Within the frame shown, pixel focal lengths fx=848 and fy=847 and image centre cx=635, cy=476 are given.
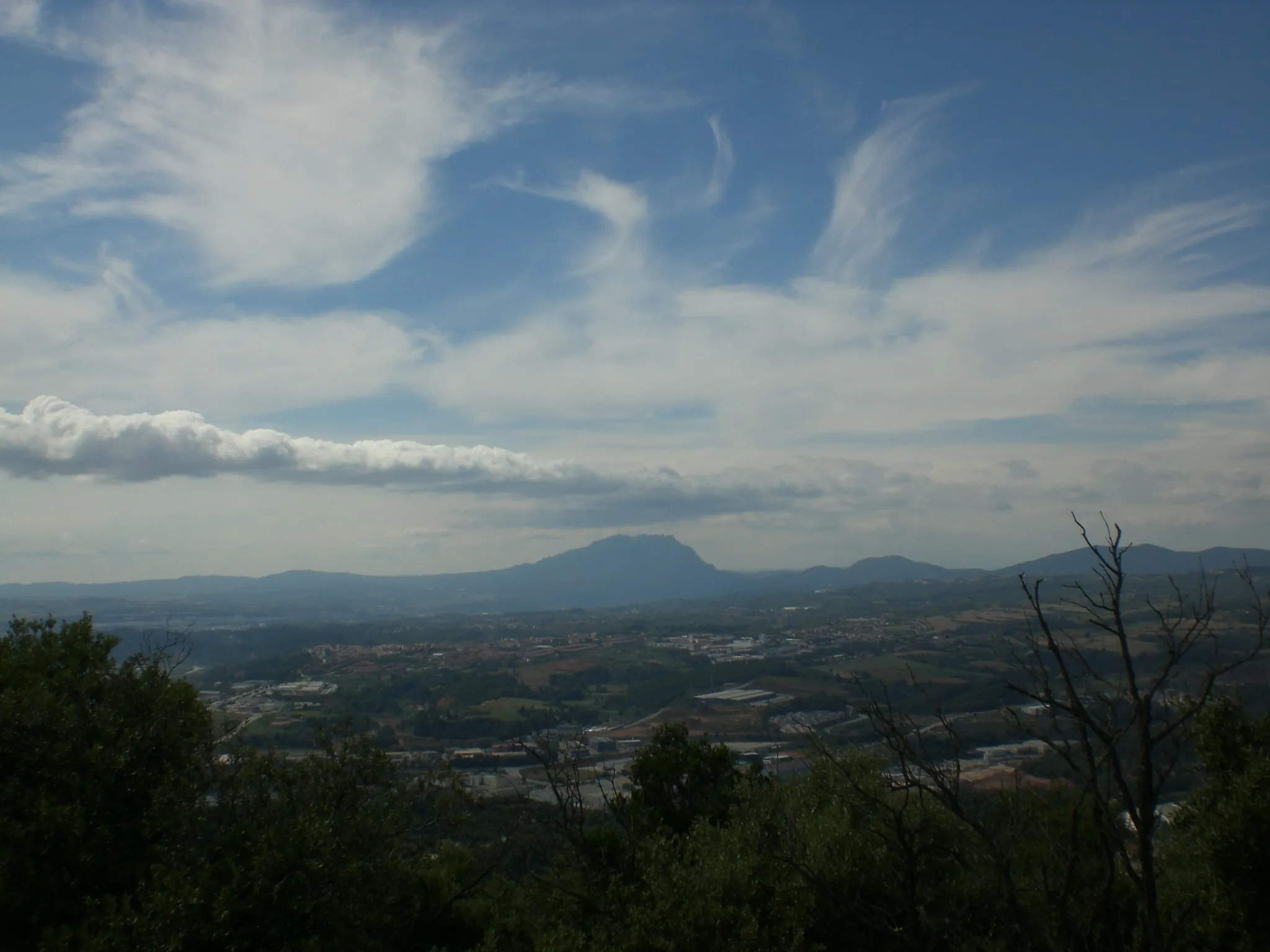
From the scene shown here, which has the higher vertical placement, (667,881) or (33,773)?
(33,773)

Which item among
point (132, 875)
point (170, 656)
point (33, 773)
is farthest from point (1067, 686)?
point (170, 656)

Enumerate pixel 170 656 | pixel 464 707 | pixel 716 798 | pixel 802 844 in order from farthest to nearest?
1. pixel 464 707
2. pixel 716 798
3. pixel 170 656
4. pixel 802 844

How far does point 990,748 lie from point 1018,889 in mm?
31000

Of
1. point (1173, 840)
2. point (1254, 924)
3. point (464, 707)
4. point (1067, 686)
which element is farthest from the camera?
point (464, 707)

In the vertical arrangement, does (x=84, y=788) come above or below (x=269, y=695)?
above

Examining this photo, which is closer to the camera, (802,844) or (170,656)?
(802,844)

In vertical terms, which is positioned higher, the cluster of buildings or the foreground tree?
the foreground tree

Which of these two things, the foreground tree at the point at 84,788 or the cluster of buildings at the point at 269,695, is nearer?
the foreground tree at the point at 84,788

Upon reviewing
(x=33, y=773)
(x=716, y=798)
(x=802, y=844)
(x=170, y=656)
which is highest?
(x=170, y=656)

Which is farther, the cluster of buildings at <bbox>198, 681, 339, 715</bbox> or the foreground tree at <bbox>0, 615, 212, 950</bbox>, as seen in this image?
the cluster of buildings at <bbox>198, 681, 339, 715</bbox>

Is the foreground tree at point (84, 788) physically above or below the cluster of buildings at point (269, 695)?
above

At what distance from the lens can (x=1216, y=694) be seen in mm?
14422

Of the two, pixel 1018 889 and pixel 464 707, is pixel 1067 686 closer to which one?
pixel 1018 889

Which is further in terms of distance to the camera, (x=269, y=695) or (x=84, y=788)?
(x=269, y=695)
